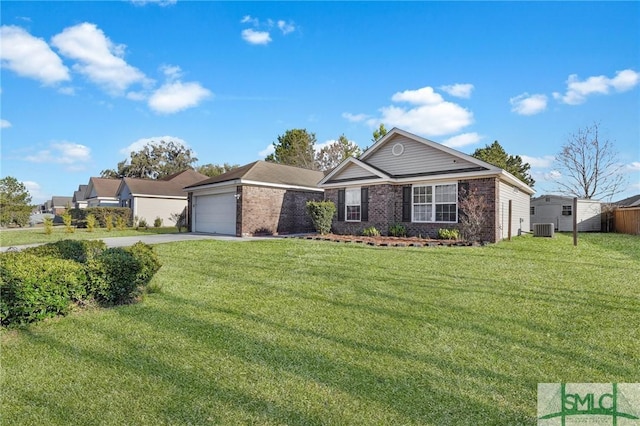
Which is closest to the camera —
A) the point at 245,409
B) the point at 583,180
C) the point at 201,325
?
the point at 245,409

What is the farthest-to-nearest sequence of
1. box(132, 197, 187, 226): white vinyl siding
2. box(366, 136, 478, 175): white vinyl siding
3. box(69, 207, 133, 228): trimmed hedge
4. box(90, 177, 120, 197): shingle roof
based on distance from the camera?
1. box(90, 177, 120, 197): shingle roof
2. box(132, 197, 187, 226): white vinyl siding
3. box(69, 207, 133, 228): trimmed hedge
4. box(366, 136, 478, 175): white vinyl siding

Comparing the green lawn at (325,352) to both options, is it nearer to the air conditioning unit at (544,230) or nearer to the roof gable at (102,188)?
the air conditioning unit at (544,230)

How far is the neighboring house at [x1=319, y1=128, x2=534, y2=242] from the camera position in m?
13.4

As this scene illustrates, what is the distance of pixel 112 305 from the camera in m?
5.09

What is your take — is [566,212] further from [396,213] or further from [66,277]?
[66,277]

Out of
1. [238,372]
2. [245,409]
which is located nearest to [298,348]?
[238,372]

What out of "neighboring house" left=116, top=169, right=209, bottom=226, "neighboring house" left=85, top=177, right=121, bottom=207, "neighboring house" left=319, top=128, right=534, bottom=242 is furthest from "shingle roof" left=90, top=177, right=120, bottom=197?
"neighboring house" left=319, top=128, right=534, bottom=242

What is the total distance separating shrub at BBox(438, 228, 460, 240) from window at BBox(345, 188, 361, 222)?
13.0 feet

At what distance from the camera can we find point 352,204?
1656cm

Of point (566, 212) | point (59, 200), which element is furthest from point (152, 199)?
point (59, 200)

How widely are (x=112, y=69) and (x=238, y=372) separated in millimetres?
12034

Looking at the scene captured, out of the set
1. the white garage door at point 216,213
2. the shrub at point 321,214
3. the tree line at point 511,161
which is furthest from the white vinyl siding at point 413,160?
the tree line at point 511,161

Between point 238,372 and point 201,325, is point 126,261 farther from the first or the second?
point 238,372

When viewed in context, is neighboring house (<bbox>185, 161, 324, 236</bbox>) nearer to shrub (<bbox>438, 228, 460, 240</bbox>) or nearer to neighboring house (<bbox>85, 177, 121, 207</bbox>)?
shrub (<bbox>438, 228, 460, 240</bbox>)
